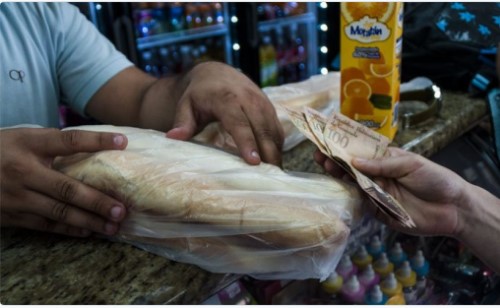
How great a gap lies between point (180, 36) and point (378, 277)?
6.27 feet

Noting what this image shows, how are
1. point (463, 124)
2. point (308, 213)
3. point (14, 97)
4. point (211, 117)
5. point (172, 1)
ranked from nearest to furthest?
point (308, 213)
point (211, 117)
point (14, 97)
point (463, 124)
point (172, 1)

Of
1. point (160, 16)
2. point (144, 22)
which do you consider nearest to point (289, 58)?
point (160, 16)

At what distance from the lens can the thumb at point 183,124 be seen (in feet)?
2.32

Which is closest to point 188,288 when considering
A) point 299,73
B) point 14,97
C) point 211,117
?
point 211,117

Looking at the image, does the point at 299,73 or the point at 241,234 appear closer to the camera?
the point at 241,234

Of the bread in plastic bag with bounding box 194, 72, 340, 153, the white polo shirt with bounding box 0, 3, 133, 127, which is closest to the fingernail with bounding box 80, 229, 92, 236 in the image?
the bread in plastic bag with bounding box 194, 72, 340, 153

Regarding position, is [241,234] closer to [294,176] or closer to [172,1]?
[294,176]

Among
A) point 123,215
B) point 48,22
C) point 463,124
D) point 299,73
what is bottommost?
point 299,73

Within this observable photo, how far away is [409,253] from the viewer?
43.8 inches

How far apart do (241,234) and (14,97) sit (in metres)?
0.63

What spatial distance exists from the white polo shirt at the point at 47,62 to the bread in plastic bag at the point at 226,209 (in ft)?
1.21

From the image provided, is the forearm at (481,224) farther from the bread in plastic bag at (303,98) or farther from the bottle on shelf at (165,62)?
the bottle on shelf at (165,62)

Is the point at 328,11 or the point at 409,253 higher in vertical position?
the point at 328,11

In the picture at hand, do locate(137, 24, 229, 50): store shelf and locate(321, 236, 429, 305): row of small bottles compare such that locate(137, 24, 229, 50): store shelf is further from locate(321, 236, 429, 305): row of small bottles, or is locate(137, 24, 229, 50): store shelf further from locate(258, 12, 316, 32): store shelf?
locate(321, 236, 429, 305): row of small bottles
